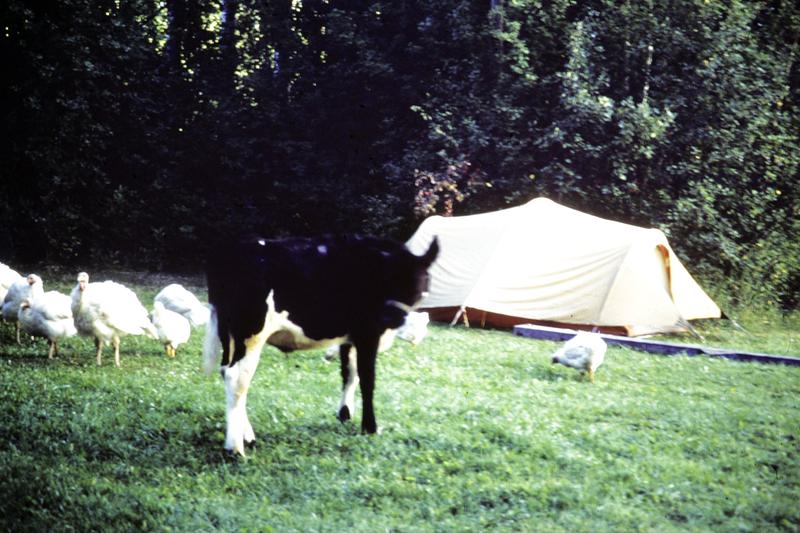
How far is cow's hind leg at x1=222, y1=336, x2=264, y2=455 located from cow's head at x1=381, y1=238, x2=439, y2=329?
1.25m

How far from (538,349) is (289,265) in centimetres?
680

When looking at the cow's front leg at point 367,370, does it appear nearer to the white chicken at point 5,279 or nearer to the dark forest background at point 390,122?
the white chicken at point 5,279

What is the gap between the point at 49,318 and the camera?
10.2 m

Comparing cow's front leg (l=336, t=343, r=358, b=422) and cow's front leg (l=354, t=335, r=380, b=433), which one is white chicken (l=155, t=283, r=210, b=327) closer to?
cow's front leg (l=336, t=343, r=358, b=422)

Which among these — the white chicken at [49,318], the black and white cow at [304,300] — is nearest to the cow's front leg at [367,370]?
the black and white cow at [304,300]

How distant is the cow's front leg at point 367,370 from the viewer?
7.28 metres

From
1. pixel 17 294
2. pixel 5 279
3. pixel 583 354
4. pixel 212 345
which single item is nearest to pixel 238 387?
pixel 212 345

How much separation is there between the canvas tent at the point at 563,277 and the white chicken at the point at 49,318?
7.50 meters

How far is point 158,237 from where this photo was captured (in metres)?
26.2

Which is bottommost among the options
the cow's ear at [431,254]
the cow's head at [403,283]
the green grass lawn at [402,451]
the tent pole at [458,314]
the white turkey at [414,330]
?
the green grass lawn at [402,451]

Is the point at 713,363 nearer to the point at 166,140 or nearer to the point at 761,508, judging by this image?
the point at 761,508

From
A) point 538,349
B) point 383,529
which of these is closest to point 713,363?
point 538,349

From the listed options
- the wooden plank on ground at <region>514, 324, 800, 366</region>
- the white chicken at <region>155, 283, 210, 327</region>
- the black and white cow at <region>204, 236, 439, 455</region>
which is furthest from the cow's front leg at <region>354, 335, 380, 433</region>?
the wooden plank on ground at <region>514, 324, 800, 366</region>

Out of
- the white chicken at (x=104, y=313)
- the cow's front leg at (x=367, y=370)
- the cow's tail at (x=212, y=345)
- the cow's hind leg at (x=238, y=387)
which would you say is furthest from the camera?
the white chicken at (x=104, y=313)
